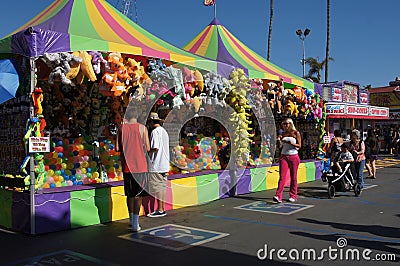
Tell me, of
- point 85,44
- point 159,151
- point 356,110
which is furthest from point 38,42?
point 356,110

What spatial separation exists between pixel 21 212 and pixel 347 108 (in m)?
17.2

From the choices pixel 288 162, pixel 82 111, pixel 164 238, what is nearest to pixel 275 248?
pixel 164 238

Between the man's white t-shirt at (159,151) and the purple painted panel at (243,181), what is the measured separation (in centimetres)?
271

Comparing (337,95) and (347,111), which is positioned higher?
(337,95)

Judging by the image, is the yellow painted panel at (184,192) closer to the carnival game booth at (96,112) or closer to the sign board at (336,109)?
the carnival game booth at (96,112)

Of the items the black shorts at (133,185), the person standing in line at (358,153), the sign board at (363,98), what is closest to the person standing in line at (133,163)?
the black shorts at (133,185)

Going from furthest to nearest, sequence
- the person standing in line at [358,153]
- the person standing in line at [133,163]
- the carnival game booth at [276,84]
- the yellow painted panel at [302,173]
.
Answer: the yellow painted panel at [302,173] < the carnival game booth at [276,84] < the person standing in line at [358,153] < the person standing in line at [133,163]

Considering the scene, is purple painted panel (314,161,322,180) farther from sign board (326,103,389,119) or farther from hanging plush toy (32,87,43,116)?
hanging plush toy (32,87,43,116)

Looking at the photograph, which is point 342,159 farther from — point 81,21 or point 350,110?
point 350,110

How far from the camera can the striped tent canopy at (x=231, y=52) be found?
9875 millimetres

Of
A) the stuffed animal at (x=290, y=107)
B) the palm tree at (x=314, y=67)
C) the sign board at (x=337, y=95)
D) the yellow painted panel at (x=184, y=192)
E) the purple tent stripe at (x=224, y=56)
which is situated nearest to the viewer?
the yellow painted panel at (x=184, y=192)

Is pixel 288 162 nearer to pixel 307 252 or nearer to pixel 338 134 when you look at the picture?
pixel 338 134

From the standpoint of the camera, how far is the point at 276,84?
10.1 metres

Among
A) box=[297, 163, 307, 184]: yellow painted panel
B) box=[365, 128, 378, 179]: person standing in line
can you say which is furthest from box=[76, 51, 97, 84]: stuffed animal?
box=[365, 128, 378, 179]: person standing in line
